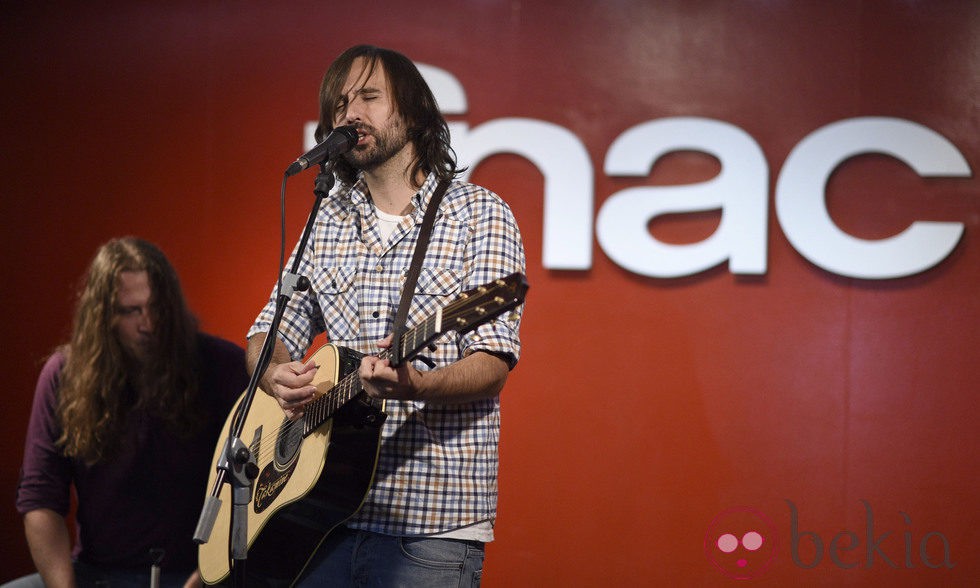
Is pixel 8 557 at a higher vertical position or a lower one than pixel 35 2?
lower

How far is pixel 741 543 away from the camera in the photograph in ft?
13.1

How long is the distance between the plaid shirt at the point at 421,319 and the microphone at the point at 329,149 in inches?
7.9

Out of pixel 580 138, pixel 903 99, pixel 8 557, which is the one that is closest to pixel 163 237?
pixel 8 557

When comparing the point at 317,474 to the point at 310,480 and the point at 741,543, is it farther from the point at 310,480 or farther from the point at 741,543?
the point at 741,543

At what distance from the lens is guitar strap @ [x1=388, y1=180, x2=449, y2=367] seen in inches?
73.9

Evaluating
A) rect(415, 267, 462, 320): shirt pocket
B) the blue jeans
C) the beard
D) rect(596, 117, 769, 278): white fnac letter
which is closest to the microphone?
the beard

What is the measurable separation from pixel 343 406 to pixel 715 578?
2.47 m

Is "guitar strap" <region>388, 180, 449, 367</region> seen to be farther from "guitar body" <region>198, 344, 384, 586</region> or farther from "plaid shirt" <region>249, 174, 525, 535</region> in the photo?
"guitar body" <region>198, 344, 384, 586</region>

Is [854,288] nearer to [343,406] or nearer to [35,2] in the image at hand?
[343,406]

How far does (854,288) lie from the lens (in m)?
3.96

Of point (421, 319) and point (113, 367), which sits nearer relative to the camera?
point (421, 319)

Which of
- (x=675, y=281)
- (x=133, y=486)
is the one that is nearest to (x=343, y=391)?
(x=133, y=486)

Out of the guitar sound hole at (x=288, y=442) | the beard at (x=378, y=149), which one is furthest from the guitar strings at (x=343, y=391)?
the beard at (x=378, y=149)

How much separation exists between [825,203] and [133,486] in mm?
2748
